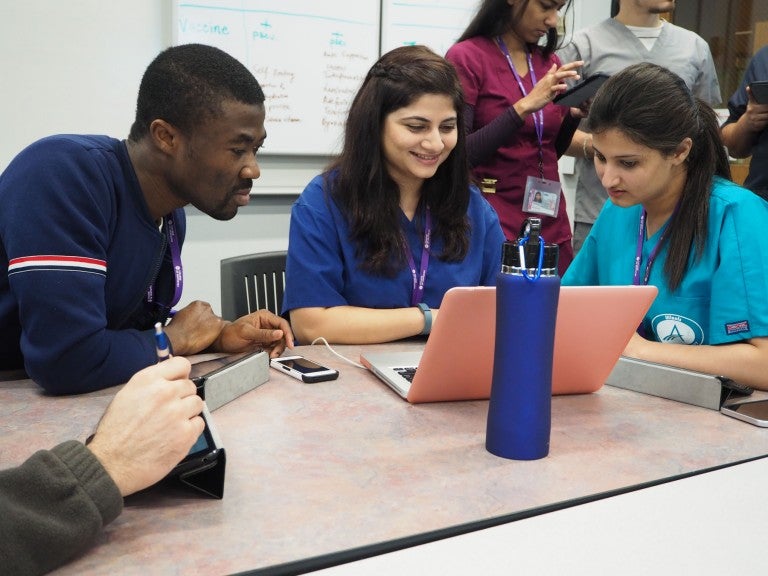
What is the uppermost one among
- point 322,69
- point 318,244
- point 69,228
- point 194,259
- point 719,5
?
point 719,5

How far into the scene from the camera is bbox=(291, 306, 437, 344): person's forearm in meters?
1.52

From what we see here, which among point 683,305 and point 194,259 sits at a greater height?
point 683,305

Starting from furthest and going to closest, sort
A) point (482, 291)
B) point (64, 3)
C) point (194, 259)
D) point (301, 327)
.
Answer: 1. point (194, 259)
2. point (64, 3)
3. point (301, 327)
4. point (482, 291)

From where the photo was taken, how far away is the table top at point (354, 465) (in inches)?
27.3

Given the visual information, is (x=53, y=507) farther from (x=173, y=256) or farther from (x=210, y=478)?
(x=173, y=256)

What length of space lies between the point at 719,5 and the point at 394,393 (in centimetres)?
358

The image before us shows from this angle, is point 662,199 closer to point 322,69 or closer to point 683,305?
point 683,305

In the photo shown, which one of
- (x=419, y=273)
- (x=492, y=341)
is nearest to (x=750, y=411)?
(x=492, y=341)

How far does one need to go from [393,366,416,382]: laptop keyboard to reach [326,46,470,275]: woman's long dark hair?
0.44 metres

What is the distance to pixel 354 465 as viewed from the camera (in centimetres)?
88

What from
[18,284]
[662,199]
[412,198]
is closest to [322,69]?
[412,198]

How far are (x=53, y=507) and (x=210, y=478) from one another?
156mm

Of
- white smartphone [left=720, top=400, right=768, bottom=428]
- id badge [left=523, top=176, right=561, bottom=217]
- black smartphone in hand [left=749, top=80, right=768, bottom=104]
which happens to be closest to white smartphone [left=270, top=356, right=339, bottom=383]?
white smartphone [left=720, top=400, right=768, bottom=428]

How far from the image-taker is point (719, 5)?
3.83m
